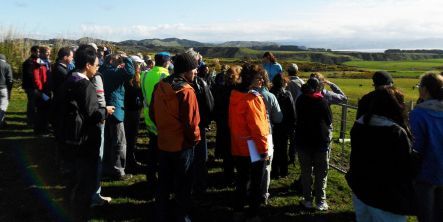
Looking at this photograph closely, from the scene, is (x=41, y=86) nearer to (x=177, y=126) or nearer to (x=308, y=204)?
(x=177, y=126)

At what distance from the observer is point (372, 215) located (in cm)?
375

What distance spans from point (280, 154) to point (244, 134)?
239 centimetres

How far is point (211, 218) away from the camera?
20.1 feet

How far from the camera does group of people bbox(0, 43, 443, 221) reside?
12.1ft

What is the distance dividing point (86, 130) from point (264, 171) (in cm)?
241

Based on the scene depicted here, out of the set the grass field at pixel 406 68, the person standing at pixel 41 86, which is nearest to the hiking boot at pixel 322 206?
the person standing at pixel 41 86

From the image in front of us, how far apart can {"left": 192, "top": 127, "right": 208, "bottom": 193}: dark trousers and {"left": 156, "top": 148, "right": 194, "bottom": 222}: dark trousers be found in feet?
4.00

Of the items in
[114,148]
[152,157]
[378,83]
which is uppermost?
[378,83]

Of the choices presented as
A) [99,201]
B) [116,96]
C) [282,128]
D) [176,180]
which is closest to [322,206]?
[282,128]

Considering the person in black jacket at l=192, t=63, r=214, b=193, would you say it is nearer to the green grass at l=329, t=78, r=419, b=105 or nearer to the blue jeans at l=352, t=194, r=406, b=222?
the blue jeans at l=352, t=194, r=406, b=222

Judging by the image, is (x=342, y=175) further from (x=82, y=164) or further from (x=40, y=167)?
(x=40, y=167)

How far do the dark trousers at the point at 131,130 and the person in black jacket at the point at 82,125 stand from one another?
2918 mm

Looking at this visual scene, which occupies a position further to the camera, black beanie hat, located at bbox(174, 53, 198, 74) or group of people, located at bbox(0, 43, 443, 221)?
black beanie hat, located at bbox(174, 53, 198, 74)

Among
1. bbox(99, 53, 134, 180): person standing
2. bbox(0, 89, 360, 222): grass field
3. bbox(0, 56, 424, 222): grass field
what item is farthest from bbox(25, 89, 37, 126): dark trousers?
bbox(99, 53, 134, 180): person standing
